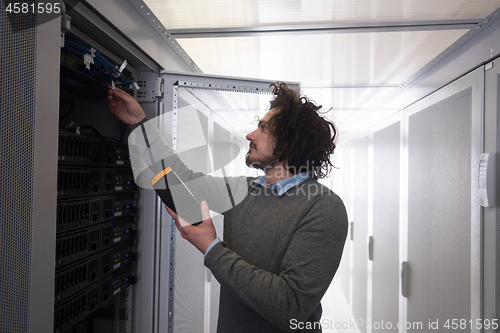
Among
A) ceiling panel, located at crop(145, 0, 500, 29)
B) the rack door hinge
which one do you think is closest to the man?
ceiling panel, located at crop(145, 0, 500, 29)

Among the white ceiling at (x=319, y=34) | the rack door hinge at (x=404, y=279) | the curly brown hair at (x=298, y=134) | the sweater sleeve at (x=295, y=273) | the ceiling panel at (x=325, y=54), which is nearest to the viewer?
the sweater sleeve at (x=295, y=273)

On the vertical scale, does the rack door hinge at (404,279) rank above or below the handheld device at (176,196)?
below

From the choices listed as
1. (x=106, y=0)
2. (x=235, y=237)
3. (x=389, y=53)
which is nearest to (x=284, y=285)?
(x=235, y=237)

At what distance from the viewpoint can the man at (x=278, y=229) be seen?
2.49ft

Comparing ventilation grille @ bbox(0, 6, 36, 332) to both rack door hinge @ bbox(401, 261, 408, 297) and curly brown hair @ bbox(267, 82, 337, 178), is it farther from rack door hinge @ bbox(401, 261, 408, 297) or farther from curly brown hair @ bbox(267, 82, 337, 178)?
rack door hinge @ bbox(401, 261, 408, 297)

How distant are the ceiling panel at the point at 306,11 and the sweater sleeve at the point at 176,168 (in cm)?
47

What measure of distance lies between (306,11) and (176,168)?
32.8 inches

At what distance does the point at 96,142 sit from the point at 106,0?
1.54ft

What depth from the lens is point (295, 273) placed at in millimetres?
770

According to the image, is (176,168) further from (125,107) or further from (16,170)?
(16,170)

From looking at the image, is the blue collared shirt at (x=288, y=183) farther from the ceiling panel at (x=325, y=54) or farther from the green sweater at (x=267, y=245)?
the ceiling panel at (x=325, y=54)

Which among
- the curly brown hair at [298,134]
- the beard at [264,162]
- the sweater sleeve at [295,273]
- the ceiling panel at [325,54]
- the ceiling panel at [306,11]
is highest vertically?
the ceiling panel at [306,11]

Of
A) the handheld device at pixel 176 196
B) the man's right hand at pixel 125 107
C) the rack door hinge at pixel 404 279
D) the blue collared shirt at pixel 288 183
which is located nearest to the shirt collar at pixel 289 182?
the blue collared shirt at pixel 288 183

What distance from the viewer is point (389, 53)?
1533 millimetres
